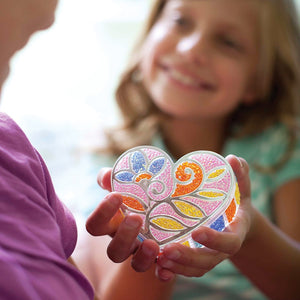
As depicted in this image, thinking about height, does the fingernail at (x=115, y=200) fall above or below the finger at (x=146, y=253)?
above

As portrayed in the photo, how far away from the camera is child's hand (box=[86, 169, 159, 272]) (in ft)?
1.72

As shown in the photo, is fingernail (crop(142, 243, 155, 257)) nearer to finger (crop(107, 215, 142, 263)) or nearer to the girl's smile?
finger (crop(107, 215, 142, 263))

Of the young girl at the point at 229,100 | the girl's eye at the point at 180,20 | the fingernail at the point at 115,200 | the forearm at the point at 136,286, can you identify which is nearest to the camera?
the fingernail at the point at 115,200

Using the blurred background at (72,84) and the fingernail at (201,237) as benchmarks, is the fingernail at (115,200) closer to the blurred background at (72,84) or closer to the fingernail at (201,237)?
the fingernail at (201,237)

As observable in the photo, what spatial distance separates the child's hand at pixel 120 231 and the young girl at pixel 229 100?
359 millimetres

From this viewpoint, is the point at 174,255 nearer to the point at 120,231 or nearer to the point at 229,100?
the point at 120,231

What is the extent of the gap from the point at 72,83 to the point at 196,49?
60 centimetres

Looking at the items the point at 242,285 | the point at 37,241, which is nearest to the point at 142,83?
the point at 242,285

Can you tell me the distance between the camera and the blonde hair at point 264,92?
121cm

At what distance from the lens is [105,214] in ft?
1.73

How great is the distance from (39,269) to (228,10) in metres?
0.88

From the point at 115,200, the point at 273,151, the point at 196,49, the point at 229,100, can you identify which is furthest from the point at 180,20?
the point at 115,200

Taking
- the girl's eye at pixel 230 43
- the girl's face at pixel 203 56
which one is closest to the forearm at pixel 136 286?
the girl's face at pixel 203 56

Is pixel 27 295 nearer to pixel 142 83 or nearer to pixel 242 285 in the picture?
pixel 242 285
